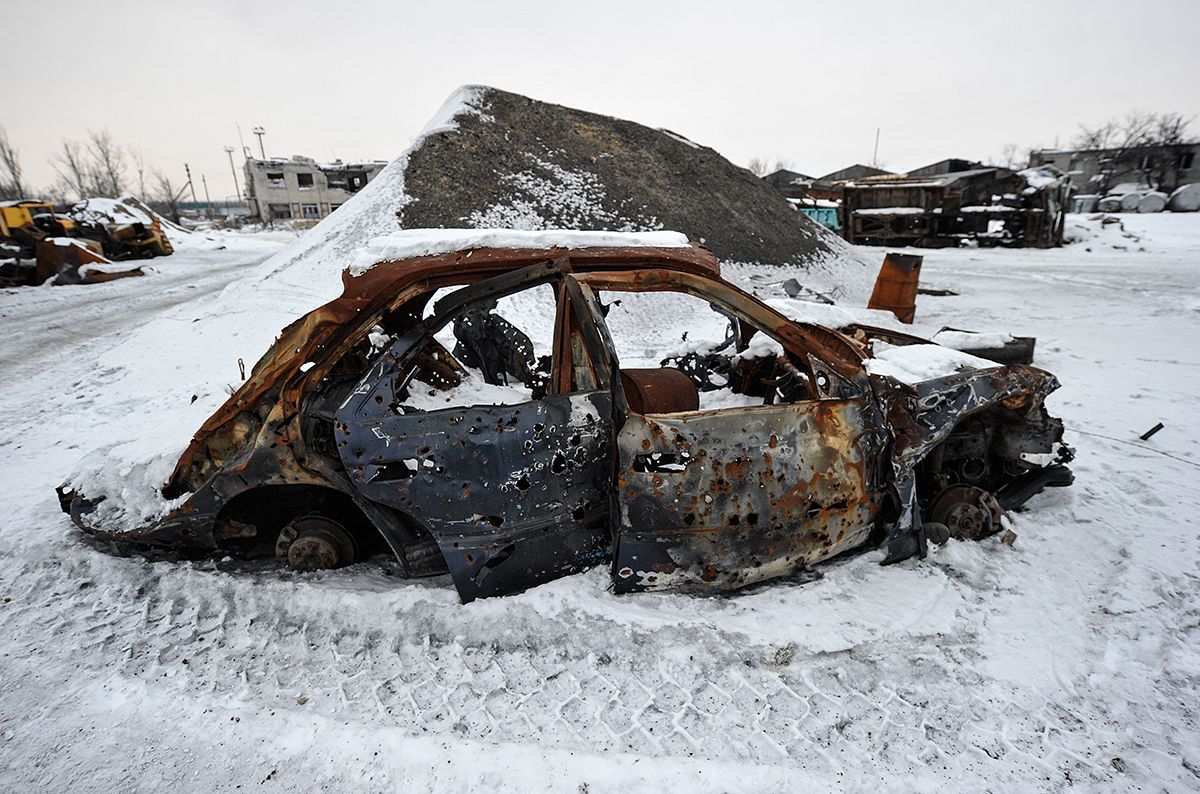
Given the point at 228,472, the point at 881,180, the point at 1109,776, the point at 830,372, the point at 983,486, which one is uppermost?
the point at 881,180

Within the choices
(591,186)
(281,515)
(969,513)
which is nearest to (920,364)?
(969,513)

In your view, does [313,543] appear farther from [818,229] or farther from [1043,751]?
[818,229]

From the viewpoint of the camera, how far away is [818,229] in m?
15.4

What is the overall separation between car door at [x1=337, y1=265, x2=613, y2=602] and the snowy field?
0.71 ft

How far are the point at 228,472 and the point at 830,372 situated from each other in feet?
9.48

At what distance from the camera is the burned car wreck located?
2455 millimetres

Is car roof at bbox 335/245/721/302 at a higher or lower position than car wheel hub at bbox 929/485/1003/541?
higher

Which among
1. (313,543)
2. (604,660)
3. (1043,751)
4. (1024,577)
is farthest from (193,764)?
(1024,577)

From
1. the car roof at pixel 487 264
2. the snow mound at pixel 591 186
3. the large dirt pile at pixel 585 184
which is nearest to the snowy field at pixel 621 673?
the car roof at pixel 487 264

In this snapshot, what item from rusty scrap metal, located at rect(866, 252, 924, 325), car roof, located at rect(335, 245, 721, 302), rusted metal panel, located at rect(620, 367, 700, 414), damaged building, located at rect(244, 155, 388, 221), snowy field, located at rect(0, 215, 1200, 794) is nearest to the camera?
snowy field, located at rect(0, 215, 1200, 794)

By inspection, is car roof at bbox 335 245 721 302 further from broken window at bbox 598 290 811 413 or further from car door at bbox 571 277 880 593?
car door at bbox 571 277 880 593

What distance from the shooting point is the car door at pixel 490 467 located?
2.45 m

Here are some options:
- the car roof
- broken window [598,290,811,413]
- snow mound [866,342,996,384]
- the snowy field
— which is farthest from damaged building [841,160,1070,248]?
the car roof

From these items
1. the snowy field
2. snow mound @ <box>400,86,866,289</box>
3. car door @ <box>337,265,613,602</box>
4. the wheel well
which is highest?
snow mound @ <box>400,86,866,289</box>
